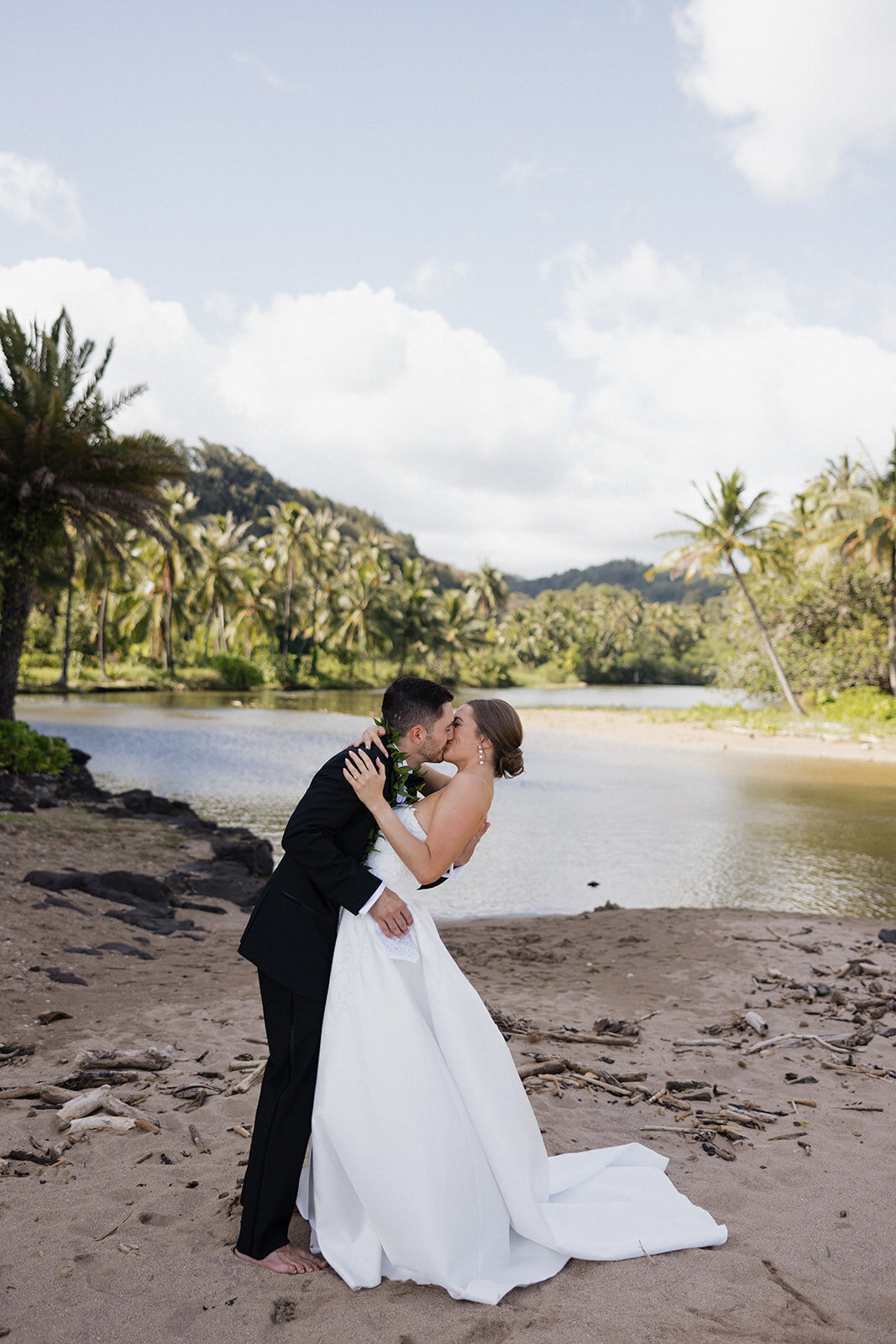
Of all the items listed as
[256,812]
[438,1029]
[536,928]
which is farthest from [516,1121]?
[256,812]

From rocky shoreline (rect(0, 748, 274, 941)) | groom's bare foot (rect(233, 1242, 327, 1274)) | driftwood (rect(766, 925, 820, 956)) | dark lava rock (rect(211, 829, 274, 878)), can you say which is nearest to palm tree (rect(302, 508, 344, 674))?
rocky shoreline (rect(0, 748, 274, 941))

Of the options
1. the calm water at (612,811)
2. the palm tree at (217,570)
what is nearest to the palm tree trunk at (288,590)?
the palm tree at (217,570)

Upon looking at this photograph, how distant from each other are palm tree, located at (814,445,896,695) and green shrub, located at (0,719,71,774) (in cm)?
2883

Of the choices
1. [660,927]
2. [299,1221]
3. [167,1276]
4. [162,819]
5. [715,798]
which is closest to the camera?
[167,1276]

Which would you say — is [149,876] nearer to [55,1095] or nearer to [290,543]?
[55,1095]

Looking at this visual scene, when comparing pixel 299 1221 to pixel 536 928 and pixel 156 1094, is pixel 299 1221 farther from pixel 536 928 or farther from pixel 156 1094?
pixel 536 928

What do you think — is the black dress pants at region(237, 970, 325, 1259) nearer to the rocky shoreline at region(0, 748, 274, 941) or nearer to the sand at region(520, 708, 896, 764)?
the rocky shoreline at region(0, 748, 274, 941)

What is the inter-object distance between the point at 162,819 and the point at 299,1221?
11.1 m

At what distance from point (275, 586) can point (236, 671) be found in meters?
11.9

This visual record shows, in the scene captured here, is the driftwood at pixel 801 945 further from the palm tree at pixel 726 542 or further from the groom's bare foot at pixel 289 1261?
the palm tree at pixel 726 542

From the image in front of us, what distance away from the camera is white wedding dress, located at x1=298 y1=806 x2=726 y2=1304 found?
2.83 meters

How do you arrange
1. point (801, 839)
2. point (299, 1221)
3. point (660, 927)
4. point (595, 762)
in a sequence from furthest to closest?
point (595, 762) → point (801, 839) → point (660, 927) → point (299, 1221)

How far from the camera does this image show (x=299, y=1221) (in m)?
3.30

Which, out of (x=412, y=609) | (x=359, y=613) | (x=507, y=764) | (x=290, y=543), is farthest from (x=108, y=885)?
(x=412, y=609)
